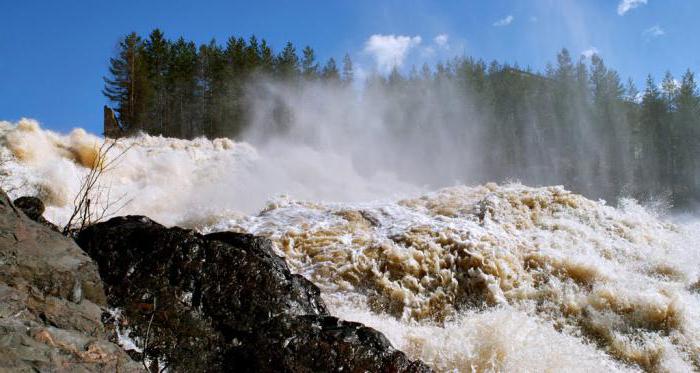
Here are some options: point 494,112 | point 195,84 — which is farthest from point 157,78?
point 494,112

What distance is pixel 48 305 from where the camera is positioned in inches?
99.7

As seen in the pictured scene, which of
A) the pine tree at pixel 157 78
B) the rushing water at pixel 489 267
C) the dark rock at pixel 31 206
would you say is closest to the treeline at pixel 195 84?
the pine tree at pixel 157 78

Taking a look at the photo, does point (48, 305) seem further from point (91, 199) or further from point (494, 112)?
point (494, 112)

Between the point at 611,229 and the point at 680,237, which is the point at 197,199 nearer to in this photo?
the point at 611,229

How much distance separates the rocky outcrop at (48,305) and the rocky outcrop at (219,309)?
1.57ft

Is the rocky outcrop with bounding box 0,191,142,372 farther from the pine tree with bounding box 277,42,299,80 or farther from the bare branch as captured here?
the pine tree with bounding box 277,42,299,80

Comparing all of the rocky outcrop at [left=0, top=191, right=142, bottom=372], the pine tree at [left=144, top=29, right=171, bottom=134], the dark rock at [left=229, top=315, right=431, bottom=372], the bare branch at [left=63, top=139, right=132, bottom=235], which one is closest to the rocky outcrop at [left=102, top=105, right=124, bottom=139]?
the bare branch at [left=63, top=139, right=132, bottom=235]

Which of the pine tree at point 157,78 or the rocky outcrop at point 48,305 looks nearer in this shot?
the rocky outcrop at point 48,305

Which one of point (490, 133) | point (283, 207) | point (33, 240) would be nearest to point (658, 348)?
point (33, 240)

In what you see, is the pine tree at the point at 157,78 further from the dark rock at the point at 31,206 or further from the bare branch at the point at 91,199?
the dark rock at the point at 31,206

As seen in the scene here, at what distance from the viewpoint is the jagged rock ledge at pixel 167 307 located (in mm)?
2391

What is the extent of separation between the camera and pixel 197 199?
47.2 feet

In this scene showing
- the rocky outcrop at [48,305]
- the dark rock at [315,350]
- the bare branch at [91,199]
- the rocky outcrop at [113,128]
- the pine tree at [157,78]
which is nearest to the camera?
the rocky outcrop at [48,305]

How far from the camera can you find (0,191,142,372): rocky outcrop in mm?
2088
